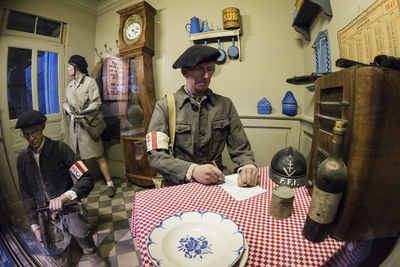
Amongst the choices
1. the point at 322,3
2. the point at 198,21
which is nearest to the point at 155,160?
the point at 322,3

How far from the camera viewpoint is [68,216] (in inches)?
24.3

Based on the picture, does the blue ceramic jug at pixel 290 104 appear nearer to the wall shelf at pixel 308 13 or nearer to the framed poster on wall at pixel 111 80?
the wall shelf at pixel 308 13

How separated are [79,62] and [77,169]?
0.36m

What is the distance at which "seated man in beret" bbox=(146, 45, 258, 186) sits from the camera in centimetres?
107

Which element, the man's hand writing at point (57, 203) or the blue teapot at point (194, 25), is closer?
the man's hand writing at point (57, 203)

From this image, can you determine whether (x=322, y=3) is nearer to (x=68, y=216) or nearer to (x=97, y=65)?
(x=97, y=65)

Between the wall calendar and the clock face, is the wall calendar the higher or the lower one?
the lower one

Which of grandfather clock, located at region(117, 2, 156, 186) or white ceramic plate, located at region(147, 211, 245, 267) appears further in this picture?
grandfather clock, located at region(117, 2, 156, 186)

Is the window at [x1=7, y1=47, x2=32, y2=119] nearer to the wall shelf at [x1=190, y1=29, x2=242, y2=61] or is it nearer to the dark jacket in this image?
the dark jacket

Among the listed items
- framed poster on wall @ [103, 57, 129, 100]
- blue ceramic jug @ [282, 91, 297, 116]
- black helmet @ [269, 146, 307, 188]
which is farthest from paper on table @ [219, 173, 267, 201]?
blue ceramic jug @ [282, 91, 297, 116]

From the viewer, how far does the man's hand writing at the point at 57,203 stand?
52 centimetres

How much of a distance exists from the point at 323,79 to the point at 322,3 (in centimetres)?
101

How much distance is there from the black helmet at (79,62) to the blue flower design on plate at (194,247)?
619 mm

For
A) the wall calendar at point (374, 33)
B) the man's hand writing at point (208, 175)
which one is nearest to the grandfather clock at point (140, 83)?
the man's hand writing at point (208, 175)
